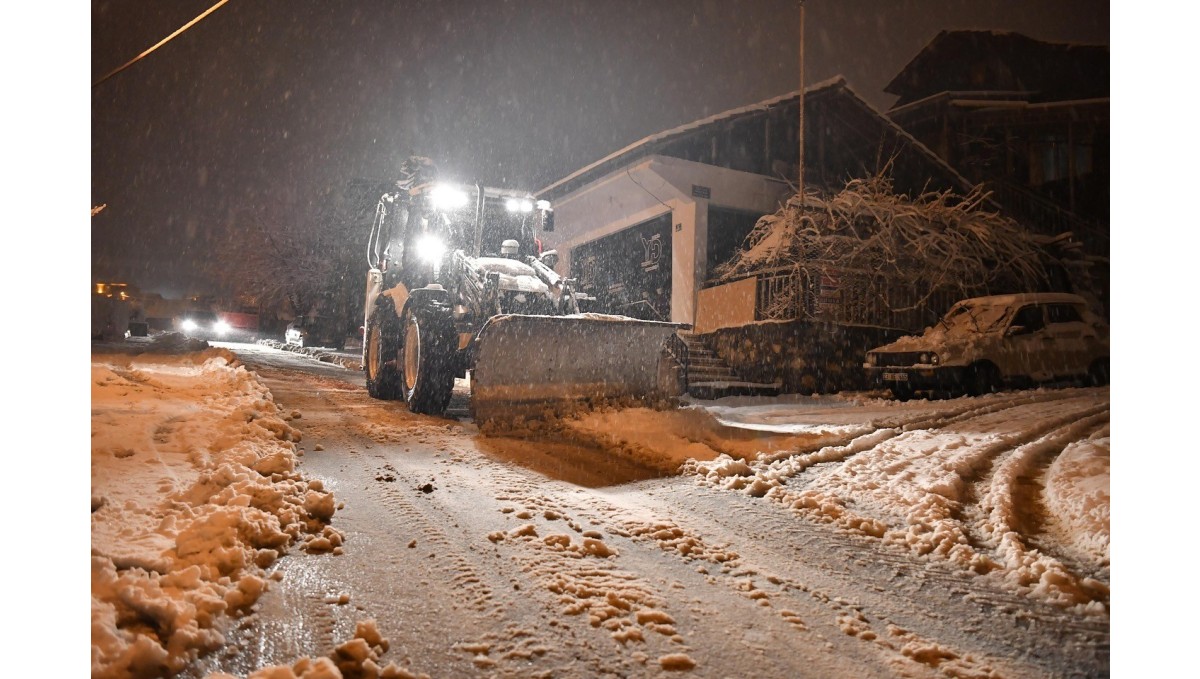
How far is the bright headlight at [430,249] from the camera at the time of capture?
8.07 metres

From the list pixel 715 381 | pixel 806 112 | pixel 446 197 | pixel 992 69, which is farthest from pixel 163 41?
pixel 992 69

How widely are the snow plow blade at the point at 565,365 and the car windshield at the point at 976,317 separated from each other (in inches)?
202

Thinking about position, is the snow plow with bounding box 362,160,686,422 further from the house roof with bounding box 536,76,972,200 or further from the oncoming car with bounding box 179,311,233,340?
the oncoming car with bounding box 179,311,233,340

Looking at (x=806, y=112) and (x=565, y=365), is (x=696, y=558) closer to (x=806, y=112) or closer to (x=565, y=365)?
(x=565, y=365)

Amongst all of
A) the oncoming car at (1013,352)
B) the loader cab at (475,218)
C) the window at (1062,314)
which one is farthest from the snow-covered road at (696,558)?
the window at (1062,314)

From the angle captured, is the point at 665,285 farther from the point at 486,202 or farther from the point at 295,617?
the point at 295,617

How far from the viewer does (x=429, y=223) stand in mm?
8180

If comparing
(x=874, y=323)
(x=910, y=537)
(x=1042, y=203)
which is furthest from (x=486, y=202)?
(x=1042, y=203)

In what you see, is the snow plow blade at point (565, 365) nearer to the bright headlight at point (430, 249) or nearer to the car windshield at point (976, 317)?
the bright headlight at point (430, 249)

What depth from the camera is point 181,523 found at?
9.41 feet

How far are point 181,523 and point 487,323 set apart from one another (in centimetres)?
376

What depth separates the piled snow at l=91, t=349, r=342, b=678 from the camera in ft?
6.74

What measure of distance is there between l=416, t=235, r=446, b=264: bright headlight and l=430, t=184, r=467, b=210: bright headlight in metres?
0.42

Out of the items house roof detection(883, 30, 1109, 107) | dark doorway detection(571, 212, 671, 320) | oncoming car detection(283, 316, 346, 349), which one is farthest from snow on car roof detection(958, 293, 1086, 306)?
oncoming car detection(283, 316, 346, 349)
